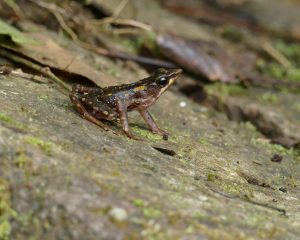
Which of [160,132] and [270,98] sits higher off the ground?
[270,98]

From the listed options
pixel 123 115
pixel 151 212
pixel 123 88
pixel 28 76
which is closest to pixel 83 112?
pixel 123 115

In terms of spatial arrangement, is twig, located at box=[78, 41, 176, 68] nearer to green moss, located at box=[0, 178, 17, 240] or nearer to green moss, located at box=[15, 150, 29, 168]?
green moss, located at box=[15, 150, 29, 168]

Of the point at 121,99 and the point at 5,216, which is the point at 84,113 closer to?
the point at 121,99

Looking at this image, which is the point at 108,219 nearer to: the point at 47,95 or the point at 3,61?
the point at 47,95

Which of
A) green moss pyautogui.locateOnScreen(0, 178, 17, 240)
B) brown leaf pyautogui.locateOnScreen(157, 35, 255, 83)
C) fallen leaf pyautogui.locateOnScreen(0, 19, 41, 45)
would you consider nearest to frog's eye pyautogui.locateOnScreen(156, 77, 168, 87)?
fallen leaf pyautogui.locateOnScreen(0, 19, 41, 45)

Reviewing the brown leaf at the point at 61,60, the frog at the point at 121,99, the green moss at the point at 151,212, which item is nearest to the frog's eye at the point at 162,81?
the frog at the point at 121,99

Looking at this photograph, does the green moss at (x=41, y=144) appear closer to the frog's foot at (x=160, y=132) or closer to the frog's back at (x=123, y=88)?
the frog's back at (x=123, y=88)
